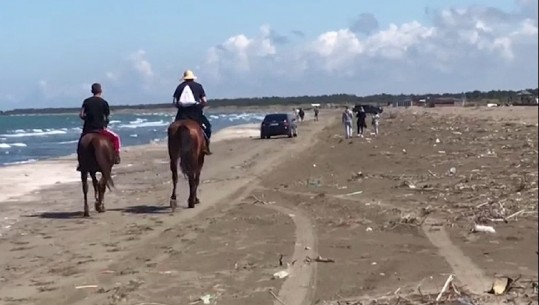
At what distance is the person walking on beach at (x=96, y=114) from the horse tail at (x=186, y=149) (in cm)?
124

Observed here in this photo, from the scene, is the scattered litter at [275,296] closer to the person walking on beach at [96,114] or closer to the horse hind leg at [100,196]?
the person walking on beach at [96,114]

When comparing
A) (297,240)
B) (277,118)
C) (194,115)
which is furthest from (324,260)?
(277,118)

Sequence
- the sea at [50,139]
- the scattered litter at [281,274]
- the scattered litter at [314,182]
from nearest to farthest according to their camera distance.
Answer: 1. the scattered litter at [281,274]
2. the scattered litter at [314,182]
3. the sea at [50,139]

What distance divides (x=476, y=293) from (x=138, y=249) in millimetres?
5559

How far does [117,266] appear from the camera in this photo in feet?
33.6

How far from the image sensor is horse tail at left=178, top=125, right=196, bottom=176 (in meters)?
14.9

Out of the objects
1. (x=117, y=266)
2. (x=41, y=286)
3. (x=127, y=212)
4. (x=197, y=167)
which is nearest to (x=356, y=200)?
(x=197, y=167)

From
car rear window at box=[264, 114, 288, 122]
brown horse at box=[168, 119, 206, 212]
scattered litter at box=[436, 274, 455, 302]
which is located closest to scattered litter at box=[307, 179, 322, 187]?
brown horse at box=[168, 119, 206, 212]

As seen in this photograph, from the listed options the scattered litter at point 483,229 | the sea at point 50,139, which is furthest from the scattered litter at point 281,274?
the sea at point 50,139

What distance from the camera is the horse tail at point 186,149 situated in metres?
14.9

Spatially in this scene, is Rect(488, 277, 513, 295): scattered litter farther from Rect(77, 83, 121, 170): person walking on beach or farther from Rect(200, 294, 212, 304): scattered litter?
Rect(77, 83, 121, 170): person walking on beach

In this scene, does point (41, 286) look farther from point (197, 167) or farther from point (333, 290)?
point (197, 167)

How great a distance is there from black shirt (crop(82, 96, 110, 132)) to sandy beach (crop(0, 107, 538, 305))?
160cm

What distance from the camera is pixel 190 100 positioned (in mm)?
15078
